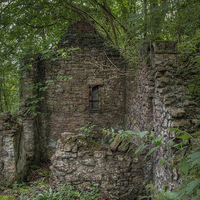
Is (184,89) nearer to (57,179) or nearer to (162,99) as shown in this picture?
(162,99)

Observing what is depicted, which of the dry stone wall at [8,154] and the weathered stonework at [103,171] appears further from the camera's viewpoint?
the dry stone wall at [8,154]

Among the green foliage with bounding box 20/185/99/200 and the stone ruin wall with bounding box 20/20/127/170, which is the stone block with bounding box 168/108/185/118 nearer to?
the green foliage with bounding box 20/185/99/200

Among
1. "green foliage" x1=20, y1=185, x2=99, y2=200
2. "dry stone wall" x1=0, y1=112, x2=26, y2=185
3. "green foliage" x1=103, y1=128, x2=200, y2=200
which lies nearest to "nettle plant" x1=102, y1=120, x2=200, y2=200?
"green foliage" x1=103, y1=128, x2=200, y2=200

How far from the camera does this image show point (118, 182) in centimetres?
314

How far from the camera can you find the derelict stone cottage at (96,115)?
275 cm

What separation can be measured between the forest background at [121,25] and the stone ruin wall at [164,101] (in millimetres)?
269

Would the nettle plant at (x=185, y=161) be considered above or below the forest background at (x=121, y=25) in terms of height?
below

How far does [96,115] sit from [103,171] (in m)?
2.96

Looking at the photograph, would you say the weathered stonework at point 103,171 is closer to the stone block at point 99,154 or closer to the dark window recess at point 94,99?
the stone block at point 99,154

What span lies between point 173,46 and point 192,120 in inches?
56.0

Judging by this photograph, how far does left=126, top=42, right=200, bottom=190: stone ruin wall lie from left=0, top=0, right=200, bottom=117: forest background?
0.27 m

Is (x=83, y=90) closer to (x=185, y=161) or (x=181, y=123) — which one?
(x=181, y=123)

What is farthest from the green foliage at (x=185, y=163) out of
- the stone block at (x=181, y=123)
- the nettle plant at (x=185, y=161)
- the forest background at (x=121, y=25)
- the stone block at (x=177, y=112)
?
the forest background at (x=121, y=25)

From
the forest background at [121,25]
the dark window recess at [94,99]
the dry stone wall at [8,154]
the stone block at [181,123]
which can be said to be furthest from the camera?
the dark window recess at [94,99]
